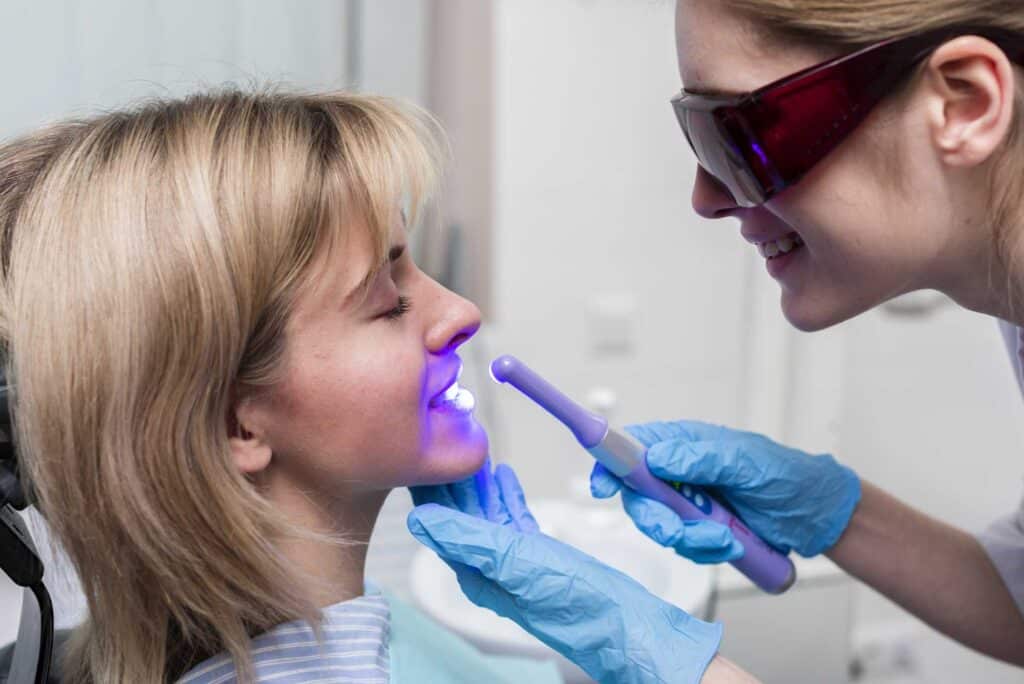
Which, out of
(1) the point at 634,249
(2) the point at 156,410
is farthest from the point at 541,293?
(2) the point at 156,410

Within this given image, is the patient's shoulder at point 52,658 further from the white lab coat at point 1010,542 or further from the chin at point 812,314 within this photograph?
the white lab coat at point 1010,542

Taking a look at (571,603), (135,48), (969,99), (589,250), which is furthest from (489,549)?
(589,250)

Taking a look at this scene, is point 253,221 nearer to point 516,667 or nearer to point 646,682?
point 646,682

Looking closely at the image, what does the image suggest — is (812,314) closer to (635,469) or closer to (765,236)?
(765,236)

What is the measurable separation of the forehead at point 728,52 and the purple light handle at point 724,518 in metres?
0.48

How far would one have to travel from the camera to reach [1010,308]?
91cm

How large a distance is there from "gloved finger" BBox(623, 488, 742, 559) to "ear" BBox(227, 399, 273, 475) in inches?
18.3

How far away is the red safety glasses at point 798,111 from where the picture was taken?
758 millimetres

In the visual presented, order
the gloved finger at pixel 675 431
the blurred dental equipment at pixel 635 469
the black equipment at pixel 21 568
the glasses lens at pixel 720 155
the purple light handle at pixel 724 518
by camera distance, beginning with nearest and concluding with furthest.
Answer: the black equipment at pixel 21 568 < the glasses lens at pixel 720 155 < the blurred dental equipment at pixel 635 469 < the purple light handle at pixel 724 518 < the gloved finger at pixel 675 431

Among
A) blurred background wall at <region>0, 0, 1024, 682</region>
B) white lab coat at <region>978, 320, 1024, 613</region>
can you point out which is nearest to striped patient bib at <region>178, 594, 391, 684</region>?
blurred background wall at <region>0, 0, 1024, 682</region>

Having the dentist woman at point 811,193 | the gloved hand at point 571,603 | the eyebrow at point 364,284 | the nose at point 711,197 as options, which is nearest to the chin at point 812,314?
the dentist woman at point 811,193

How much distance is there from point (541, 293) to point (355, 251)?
1.01 metres

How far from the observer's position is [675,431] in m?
1.23

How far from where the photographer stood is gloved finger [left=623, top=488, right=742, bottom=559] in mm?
1057
